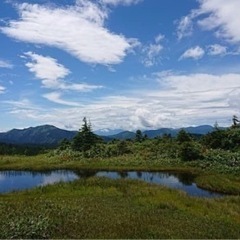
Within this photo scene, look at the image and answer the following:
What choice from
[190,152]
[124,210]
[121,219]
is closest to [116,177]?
[190,152]

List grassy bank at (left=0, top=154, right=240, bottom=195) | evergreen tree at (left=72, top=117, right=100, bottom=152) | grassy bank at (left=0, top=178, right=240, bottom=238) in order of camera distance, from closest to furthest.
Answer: grassy bank at (left=0, top=178, right=240, bottom=238)
grassy bank at (left=0, top=154, right=240, bottom=195)
evergreen tree at (left=72, top=117, right=100, bottom=152)

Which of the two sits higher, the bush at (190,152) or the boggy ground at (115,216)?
the bush at (190,152)

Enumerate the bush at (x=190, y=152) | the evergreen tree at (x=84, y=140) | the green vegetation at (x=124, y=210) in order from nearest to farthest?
the green vegetation at (x=124, y=210)
the bush at (x=190, y=152)
the evergreen tree at (x=84, y=140)

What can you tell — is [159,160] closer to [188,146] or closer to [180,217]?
[188,146]

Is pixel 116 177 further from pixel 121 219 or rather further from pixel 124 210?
pixel 121 219

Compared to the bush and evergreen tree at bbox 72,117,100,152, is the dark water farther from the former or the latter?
evergreen tree at bbox 72,117,100,152

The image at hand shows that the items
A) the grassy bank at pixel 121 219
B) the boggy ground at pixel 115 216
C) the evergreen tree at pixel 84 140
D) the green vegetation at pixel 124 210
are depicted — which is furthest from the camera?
the evergreen tree at pixel 84 140

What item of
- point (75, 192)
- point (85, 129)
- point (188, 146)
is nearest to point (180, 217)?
point (75, 192)

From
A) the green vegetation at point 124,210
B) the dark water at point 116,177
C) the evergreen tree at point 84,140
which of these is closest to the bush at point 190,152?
the green vegetation at point 124,210

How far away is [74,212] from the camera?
2212cm

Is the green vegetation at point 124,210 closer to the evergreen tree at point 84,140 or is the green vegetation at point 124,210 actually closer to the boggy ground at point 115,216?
the boggy ground at point 115,216

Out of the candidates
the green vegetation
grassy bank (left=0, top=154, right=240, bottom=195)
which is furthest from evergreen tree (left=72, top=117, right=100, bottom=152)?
the green vegetation

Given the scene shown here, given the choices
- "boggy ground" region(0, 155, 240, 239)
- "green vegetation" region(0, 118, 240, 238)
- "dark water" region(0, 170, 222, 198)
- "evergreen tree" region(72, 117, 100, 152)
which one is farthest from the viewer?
"evergreen tree" region(72, 117, 100, 152)

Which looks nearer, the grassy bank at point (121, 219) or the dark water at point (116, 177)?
the grassy bank at point (121, 219)
